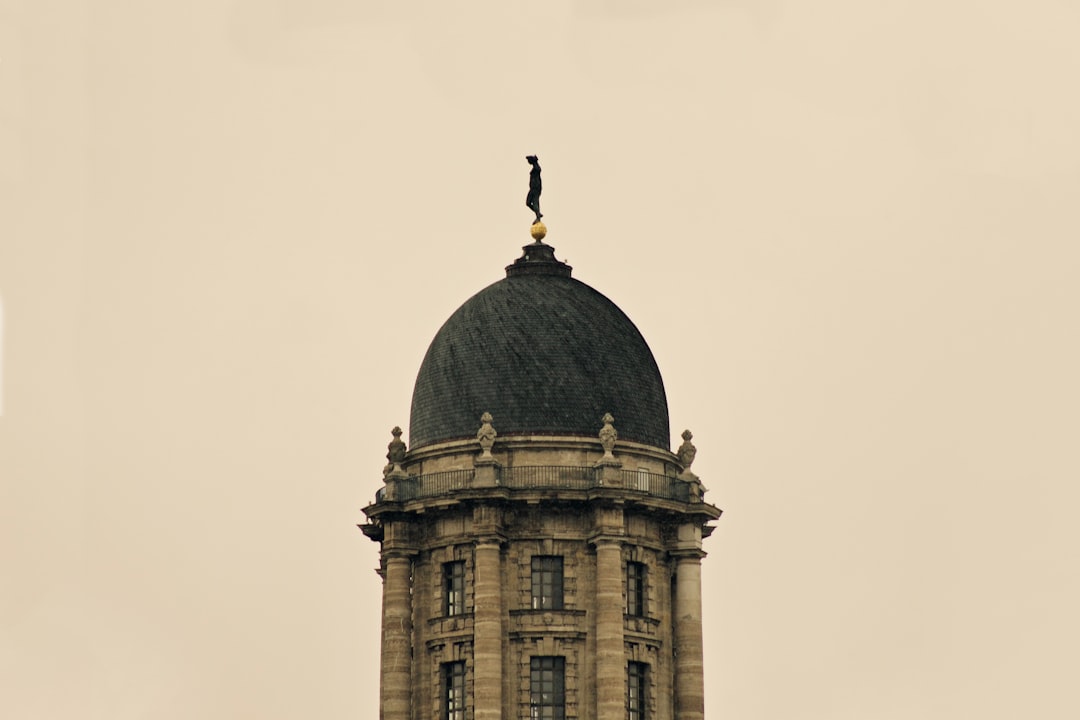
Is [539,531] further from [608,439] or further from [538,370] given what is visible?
[538,370]

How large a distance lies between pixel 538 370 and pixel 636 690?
13296mm

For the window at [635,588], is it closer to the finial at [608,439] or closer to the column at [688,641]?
the column at [688,641]

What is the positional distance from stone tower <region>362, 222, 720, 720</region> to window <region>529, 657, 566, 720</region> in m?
0.05

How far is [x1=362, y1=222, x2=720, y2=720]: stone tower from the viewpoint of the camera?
148 meters

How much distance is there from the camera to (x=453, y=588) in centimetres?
15012

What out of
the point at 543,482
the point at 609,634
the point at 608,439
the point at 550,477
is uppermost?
the point at 608,439

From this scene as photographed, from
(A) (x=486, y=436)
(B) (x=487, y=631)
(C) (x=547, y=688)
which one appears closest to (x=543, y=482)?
(A) (x=486, y=436)

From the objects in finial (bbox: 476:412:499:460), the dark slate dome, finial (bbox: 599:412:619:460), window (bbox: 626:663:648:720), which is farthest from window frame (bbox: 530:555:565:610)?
the dark slate dome

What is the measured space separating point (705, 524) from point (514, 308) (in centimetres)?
1159

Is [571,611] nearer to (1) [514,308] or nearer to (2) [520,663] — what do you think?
(2) [520,663]

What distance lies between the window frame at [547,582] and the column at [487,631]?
1.55 metres

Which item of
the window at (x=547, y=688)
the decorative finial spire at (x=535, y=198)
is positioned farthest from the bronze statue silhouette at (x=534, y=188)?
the window at (x=547, y=688)

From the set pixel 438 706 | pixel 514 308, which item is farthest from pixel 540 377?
pixel 438 706

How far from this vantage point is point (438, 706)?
14900 cm
